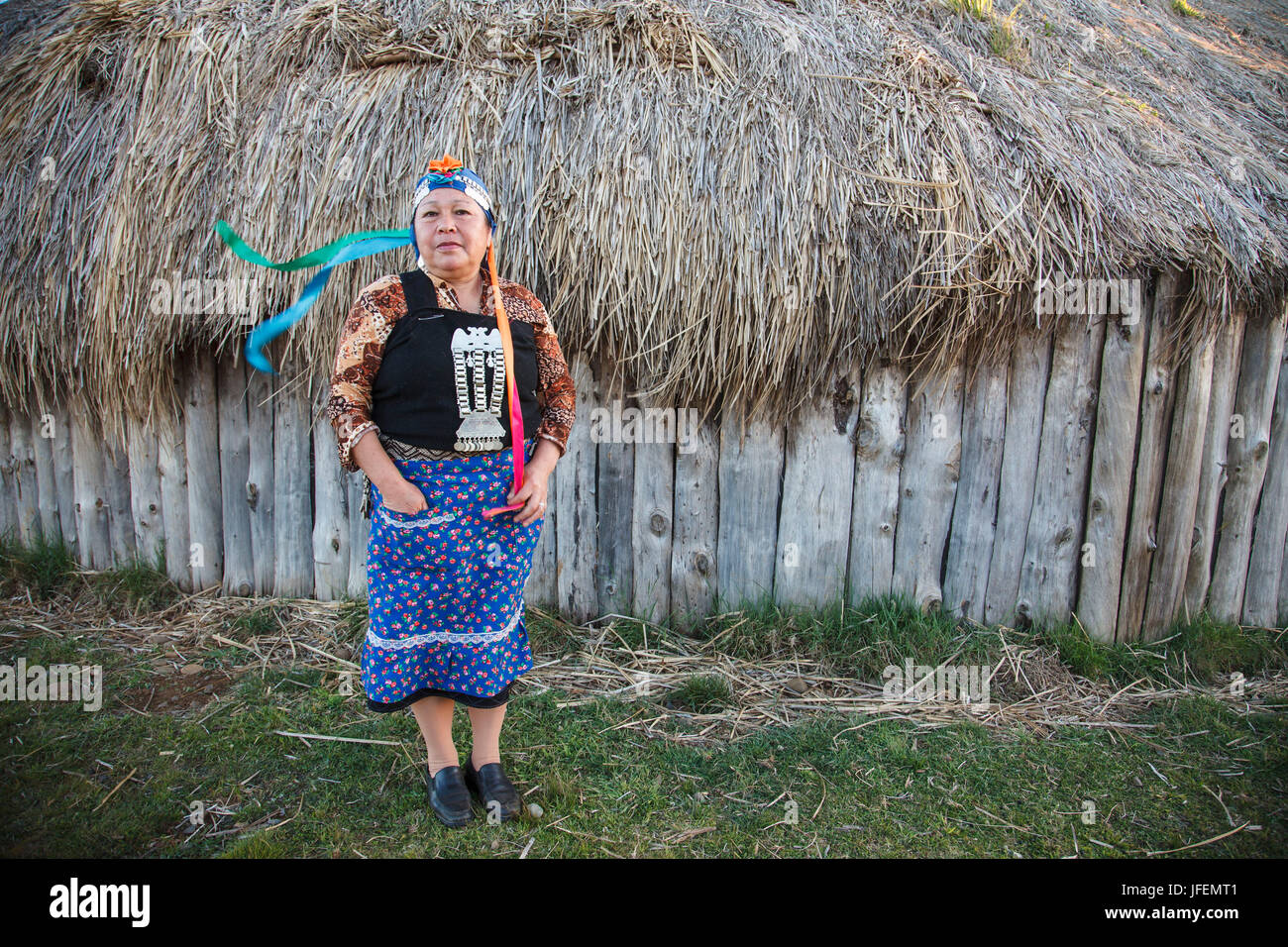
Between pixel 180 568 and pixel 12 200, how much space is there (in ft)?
6.35

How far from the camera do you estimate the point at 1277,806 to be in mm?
2395

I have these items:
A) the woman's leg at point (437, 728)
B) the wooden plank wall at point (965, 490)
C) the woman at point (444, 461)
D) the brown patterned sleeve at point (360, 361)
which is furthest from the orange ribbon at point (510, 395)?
the wooden plank wall at point (965, 490)

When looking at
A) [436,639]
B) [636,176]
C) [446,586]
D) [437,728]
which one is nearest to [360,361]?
[446,586]

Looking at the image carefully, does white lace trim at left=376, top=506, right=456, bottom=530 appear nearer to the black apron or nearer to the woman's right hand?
the woman's right hand

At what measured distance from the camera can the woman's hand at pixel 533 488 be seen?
6.95 feet

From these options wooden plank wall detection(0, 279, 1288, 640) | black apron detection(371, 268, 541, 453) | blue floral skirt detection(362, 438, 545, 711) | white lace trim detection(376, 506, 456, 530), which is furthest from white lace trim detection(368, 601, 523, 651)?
wooden plank wall detection(0, 279, 1288, 640)

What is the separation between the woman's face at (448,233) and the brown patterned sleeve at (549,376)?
0.63 feet

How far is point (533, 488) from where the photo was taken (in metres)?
2.13

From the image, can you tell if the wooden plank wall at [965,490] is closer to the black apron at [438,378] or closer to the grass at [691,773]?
the grass at [691,773]

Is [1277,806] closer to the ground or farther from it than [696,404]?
closer to the ground

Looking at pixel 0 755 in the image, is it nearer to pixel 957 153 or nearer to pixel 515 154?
pixel 515 154

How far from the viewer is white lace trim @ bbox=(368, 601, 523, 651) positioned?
208 centimetres

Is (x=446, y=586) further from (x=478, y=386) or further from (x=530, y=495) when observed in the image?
(x=478, y=386)

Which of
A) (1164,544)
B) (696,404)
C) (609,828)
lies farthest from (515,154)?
(1164,544)
